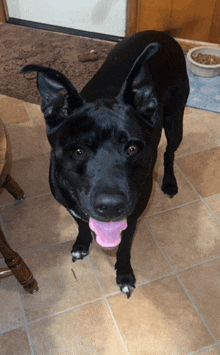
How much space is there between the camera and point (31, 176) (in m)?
2.93

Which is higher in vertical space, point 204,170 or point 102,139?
point 102,139

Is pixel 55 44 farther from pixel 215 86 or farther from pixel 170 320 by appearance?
pixel 170 320

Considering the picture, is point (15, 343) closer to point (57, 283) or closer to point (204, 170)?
point (57, 283)

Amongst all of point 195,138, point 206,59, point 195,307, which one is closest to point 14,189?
point 195,307

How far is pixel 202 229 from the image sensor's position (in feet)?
8.34

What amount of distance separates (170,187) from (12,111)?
1.81 meters

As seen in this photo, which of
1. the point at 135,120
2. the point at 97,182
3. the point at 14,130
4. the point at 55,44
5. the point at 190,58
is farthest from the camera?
the point at 55,44

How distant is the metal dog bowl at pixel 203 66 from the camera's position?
12.4 feet

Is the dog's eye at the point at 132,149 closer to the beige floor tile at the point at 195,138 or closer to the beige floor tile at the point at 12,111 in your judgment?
the beige floor tile at the point at 195,138

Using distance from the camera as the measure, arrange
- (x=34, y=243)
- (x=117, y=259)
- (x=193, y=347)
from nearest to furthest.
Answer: (x=193, y=347)
(x=117, y=259)
(x=34, y=243)

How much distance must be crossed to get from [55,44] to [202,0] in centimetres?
181

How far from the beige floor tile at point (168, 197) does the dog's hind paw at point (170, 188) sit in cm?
3

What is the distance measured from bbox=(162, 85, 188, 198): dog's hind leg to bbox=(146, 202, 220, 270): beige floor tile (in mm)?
207

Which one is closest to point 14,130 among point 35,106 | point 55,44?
point 35,106
